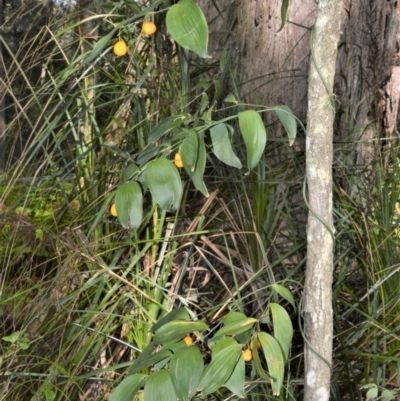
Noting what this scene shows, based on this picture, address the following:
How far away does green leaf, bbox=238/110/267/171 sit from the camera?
99cm

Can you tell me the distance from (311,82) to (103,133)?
0.70 m

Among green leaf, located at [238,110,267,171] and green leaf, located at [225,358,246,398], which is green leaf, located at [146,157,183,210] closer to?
green leaf, located at [238,110,267,171]

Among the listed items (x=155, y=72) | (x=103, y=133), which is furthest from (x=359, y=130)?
(x=103, y=133)

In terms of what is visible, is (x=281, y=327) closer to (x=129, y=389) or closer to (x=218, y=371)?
(x=218, y=371)

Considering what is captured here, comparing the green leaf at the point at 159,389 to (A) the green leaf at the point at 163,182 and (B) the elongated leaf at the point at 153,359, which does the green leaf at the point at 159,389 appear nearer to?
(B) the elongated leaf at the point at 153,359

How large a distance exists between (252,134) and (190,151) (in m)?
0.10

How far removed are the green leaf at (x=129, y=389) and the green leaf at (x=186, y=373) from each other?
3.1 inches

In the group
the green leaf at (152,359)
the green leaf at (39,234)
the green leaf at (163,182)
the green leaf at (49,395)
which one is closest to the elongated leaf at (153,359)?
the green leaf at (152,359)

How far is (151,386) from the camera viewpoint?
90 cm

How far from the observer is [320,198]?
117 cm

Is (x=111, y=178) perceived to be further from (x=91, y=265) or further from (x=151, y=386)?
(x=151, y=386)

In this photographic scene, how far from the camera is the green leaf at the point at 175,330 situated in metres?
0.96

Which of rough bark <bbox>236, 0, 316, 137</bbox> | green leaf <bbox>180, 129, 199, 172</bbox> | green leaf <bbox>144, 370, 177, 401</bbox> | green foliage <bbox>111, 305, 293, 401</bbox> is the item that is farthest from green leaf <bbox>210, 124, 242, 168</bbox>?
rough bark <bbox>236, 0, 316, 137</bbox>

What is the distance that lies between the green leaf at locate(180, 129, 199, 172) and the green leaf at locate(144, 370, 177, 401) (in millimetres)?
325
